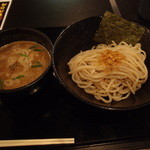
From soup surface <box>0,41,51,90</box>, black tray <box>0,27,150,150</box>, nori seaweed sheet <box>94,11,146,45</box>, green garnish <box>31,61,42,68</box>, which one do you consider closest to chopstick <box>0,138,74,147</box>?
black tray <box>0,27,150,150</box>

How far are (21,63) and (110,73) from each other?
110 centimetres

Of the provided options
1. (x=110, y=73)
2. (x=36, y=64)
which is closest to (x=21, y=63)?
(x=36, y=64)

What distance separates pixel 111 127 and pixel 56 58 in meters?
0.96

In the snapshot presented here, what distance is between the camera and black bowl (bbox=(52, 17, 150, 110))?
191cm

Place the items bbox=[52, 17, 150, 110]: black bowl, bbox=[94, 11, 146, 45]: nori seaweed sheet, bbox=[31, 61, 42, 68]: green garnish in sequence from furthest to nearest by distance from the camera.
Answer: bbox=[94, 11, 146, 45]: nori seaweed sheet < bbox=[31, 61, 42, 68]: green garnish < bbox=[52, 17, 150, 110]: black bowl

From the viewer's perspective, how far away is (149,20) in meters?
2.85

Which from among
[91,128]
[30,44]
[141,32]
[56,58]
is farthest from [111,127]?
[30,44]

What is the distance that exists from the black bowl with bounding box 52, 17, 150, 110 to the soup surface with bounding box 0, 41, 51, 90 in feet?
0.61

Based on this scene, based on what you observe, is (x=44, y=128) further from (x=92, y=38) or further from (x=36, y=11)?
(x=36, y=11)

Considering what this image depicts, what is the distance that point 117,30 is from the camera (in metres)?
2.40

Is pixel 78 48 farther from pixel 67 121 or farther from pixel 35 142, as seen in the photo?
pixel 35 142

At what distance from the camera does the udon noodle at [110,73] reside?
6.56 ft

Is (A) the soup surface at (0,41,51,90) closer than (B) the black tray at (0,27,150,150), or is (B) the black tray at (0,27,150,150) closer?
(B) the black tray at (0,27,150,150)

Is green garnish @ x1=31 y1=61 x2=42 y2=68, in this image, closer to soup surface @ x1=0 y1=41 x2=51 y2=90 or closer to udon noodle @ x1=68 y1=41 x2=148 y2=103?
soup surface @ x1=0 y1=41 x2=51 y2=90
